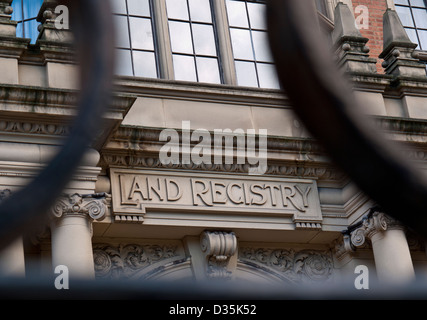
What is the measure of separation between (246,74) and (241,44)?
54 cm

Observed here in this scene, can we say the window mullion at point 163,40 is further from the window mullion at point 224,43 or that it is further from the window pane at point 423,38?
the window pane at point 423,38

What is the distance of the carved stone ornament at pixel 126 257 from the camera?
942 cm

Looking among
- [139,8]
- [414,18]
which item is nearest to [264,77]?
[139,8]

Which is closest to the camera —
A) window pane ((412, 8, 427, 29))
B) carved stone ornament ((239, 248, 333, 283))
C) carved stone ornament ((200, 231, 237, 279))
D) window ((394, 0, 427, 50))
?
carved stone ornament ((200, 231, 237, 279))

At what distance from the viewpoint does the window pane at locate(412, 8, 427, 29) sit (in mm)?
14867

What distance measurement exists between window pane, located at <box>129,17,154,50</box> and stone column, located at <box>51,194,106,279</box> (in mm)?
3127

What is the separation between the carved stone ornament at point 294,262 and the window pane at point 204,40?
2969 millimetres

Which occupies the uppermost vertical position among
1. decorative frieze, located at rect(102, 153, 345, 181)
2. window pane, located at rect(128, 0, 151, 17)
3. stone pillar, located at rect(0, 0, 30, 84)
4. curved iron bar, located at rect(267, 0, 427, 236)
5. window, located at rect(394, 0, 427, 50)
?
window, located at rect(394, 0, 427, 50)

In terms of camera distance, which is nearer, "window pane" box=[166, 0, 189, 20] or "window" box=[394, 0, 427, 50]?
"window pane" box=[166, 0, 189, 20]

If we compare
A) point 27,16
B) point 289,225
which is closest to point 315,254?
point 289,225

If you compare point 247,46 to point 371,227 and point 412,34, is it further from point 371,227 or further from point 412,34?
point 412,34

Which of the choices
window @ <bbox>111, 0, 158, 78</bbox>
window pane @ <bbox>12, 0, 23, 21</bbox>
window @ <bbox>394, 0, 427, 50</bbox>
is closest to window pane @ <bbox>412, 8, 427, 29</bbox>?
window @ <bbox>394, 0, 427, 50</bbox>

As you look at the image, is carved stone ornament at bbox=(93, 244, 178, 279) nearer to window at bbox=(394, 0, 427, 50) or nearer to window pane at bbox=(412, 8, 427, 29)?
window at bbox=(394, 0, 427, 50)
